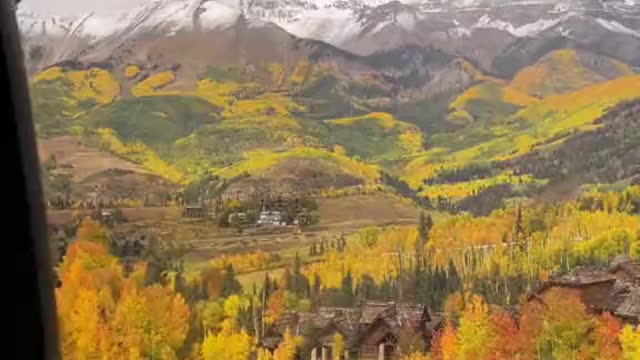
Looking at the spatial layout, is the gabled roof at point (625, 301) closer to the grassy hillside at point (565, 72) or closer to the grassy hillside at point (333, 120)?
the grassy hillside at point (333, 120)

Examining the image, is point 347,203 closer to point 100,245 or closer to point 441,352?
point 441,352

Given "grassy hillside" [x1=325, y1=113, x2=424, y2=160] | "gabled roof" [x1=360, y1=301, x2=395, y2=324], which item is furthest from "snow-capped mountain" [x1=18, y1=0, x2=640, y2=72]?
"gabled roof" [x1=360, y1=301, x2=395, y2=324]

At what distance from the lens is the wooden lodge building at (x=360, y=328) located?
2014 millimetres

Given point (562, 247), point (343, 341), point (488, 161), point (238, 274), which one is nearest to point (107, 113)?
point (238, 274)

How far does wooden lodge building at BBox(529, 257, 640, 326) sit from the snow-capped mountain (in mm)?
534

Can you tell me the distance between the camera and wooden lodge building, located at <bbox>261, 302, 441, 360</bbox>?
6.61 ft

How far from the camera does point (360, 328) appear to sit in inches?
80.4

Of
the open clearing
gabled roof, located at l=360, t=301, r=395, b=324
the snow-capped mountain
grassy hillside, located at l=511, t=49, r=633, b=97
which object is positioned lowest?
gabled roof, located at l=360, t=301, r=395, b=324

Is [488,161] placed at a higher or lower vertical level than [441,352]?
higher

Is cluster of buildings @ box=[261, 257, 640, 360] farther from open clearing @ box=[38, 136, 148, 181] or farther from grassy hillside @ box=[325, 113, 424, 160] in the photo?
open clearing @ box=[38, 136, 148, 181]

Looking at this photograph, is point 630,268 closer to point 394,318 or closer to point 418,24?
point 394,318

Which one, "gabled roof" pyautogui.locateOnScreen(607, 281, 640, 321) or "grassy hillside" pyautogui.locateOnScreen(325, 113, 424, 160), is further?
"grassy hillside" pyautogui.locateOnScreen(325, 113, 424, 160)

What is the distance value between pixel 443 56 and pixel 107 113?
882 millimetres

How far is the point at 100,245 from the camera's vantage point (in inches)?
80.8
